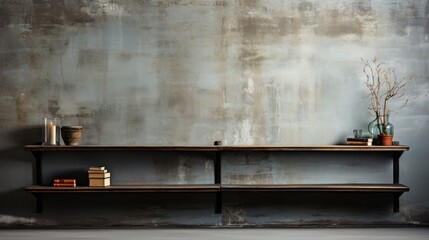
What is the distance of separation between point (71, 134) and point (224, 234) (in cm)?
191

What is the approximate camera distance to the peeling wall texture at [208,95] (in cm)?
638

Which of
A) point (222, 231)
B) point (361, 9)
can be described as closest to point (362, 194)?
point (222, 231)

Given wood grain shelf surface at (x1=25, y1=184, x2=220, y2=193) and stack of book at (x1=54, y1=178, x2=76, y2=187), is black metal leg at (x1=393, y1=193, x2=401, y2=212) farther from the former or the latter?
stack of book at (x1=54, y1=178, x2=76, y2=187)

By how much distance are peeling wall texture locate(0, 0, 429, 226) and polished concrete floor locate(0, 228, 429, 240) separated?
0.26 metres

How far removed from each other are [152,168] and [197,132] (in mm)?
638

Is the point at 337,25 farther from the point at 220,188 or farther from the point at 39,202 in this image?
the point at 39,202

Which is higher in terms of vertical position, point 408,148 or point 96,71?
point 96,71

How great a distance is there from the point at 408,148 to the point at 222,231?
7.10 feet

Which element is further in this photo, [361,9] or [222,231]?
[361,9]

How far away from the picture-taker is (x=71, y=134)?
6.12 meters

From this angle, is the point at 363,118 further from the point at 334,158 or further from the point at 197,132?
the point at 197,132

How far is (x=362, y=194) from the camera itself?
21.2 ft

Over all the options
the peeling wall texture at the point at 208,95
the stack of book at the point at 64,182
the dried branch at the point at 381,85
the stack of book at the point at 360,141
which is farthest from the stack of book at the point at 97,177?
the dried branch at the point at 381,85

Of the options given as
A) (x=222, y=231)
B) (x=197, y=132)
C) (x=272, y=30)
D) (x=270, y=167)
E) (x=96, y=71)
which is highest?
(x=272, y=30)
